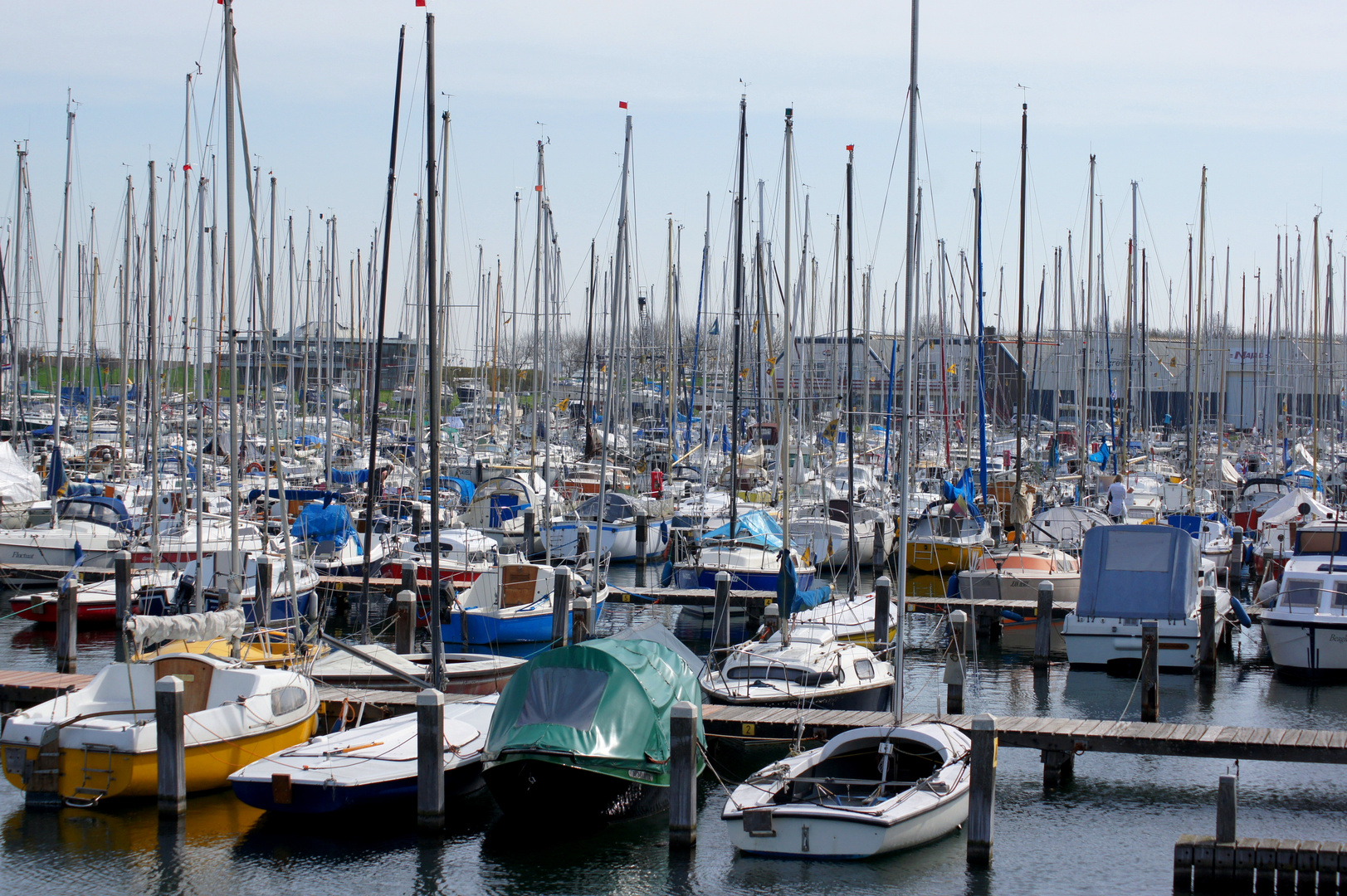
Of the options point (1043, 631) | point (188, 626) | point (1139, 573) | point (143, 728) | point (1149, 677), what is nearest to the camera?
point (143, 728)

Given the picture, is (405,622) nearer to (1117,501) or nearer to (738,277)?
(738,277)

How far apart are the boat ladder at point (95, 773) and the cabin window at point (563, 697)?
5189mm

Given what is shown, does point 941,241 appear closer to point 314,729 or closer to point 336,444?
point 336,444

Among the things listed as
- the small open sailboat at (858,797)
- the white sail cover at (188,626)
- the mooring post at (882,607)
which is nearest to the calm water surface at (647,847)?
the small open sailboat at (858,797)

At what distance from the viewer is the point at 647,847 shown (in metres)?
15.8

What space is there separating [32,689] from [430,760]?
7689 mm

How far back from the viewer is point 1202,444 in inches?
2478

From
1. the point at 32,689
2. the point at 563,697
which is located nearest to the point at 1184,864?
the point at 563,697

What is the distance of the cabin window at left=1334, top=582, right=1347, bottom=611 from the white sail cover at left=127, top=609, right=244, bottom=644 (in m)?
19.7

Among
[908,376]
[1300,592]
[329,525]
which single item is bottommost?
[1300,592]

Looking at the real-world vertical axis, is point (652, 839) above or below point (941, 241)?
below

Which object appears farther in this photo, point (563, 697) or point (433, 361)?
point (433, 361)

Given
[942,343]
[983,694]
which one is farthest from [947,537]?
[983,694]

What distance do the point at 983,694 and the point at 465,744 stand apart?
11045mm
